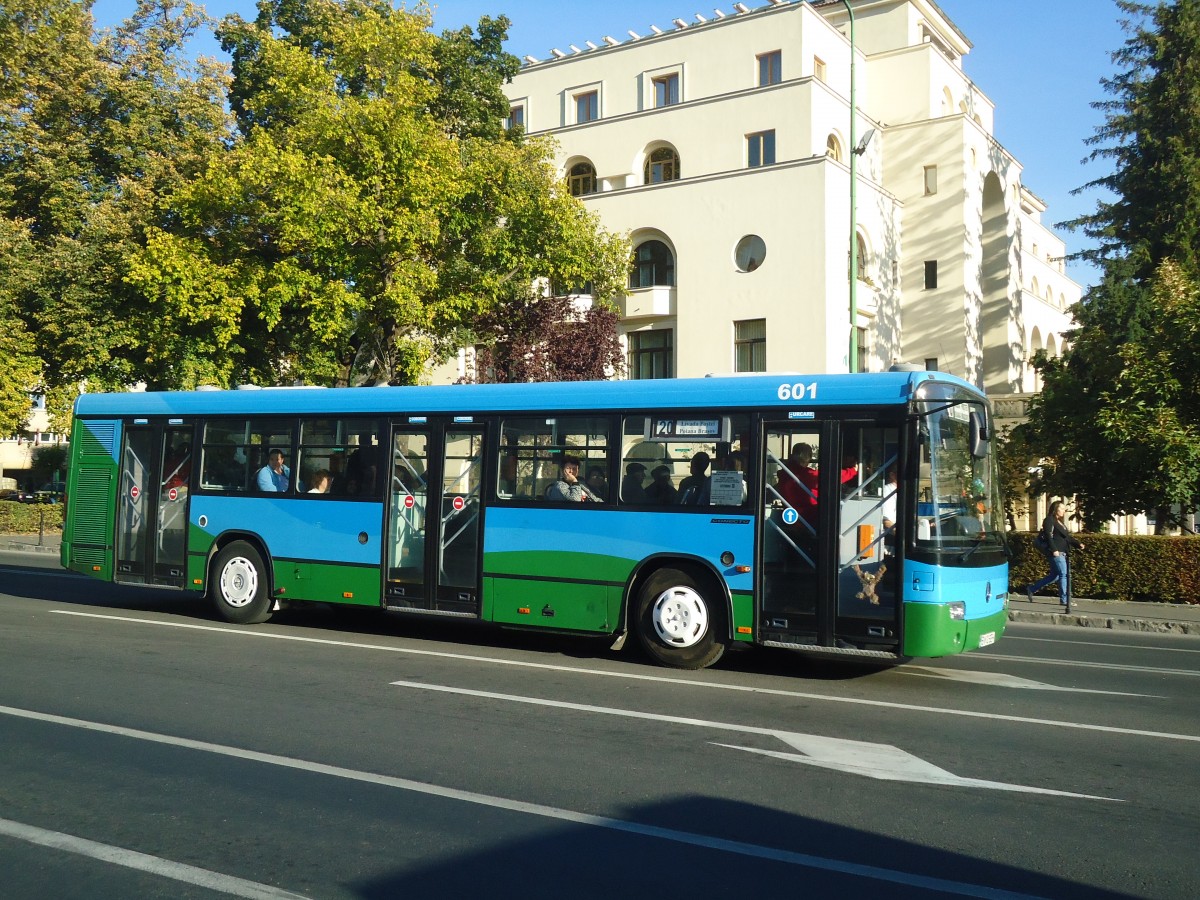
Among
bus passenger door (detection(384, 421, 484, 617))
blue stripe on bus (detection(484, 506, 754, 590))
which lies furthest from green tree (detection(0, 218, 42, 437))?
blue stripe on bus (detection(484, 506, 754, 590))

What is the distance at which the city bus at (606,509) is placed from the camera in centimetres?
1001

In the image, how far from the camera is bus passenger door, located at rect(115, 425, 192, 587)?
1435 centimetres

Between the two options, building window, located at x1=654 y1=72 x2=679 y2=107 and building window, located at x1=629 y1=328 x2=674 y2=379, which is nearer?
building window, located at x1=629 y1=328 x2=674 y2=379

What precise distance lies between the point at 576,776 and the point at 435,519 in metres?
6.10

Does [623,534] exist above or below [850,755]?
above

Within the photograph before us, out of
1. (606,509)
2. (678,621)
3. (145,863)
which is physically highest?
(606,509)

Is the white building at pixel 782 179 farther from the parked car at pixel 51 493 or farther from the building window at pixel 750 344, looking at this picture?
the parked car at pixel 51 493

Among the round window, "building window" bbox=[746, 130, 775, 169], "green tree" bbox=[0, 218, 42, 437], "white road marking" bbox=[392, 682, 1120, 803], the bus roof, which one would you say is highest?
"building window" bbox=[746, 130, 775, 169]

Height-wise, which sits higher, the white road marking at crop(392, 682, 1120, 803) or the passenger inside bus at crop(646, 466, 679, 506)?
the passenger inside bus at crop(646, 466, 679, 506)

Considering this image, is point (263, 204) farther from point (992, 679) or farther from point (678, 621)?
point (992, 679)

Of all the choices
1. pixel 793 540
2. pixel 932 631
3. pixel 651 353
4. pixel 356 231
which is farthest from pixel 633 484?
pixel 651 353

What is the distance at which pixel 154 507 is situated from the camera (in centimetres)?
1455

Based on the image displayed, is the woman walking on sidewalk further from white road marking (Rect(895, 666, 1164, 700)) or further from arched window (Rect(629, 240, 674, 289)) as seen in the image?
arched window (Rect(629, 240, 674, 289))

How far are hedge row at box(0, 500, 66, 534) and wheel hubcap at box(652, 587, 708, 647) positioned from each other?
27.8 metres
